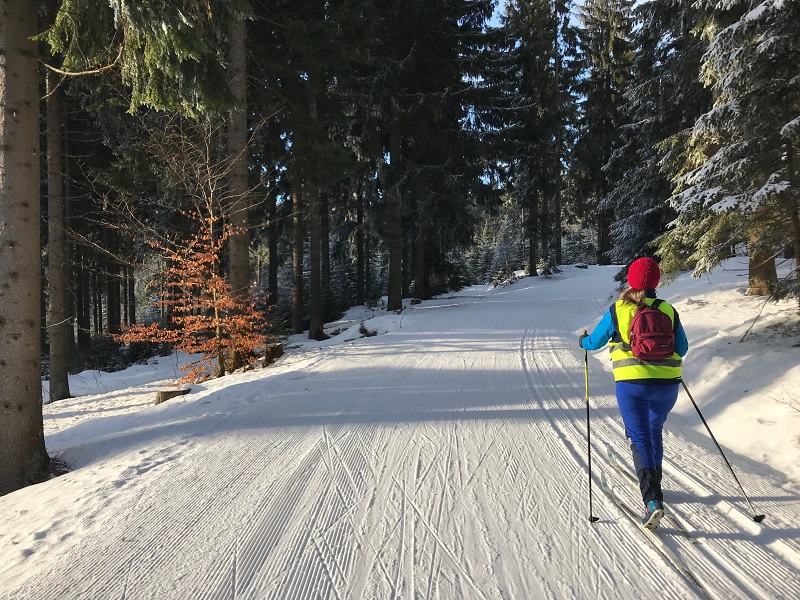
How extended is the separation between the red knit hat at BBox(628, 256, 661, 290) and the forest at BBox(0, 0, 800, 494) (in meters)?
3.36

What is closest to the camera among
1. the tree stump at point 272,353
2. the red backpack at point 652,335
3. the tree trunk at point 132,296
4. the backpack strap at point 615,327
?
the red backpack at point 652,335

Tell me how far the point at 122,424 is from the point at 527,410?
537 cm

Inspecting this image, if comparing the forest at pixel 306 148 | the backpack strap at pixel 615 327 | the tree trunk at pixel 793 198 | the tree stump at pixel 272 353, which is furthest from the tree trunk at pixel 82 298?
the tree trunk at pixel 793 198

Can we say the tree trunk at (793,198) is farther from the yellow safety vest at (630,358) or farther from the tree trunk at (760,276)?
the yellow safety vest at (630,358)

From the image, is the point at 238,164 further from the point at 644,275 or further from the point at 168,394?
the point at 644,275

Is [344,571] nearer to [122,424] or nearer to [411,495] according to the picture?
[411,495]

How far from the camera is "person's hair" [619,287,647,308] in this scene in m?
3.23

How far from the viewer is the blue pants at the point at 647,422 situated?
3199 millimetres

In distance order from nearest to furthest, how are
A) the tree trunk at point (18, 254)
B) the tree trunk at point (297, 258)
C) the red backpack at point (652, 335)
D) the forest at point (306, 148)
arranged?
the red backpack at point (652, 335)
the tree trunk at point (18, 254)
the forest at point (306, 148)
the tree trunk at point (297, 258)

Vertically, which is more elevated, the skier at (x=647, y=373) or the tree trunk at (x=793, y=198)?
the tree trunk at (x=793, y=198)

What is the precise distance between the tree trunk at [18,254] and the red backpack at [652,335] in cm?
576

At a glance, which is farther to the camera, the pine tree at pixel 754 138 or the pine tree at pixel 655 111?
the pine tree at pixel 655 111

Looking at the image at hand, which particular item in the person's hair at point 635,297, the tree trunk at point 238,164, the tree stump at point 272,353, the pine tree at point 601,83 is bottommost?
the tree stump at point 272,353

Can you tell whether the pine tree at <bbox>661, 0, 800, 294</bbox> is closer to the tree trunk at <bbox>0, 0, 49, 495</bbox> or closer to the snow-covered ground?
the snow-covered ground
